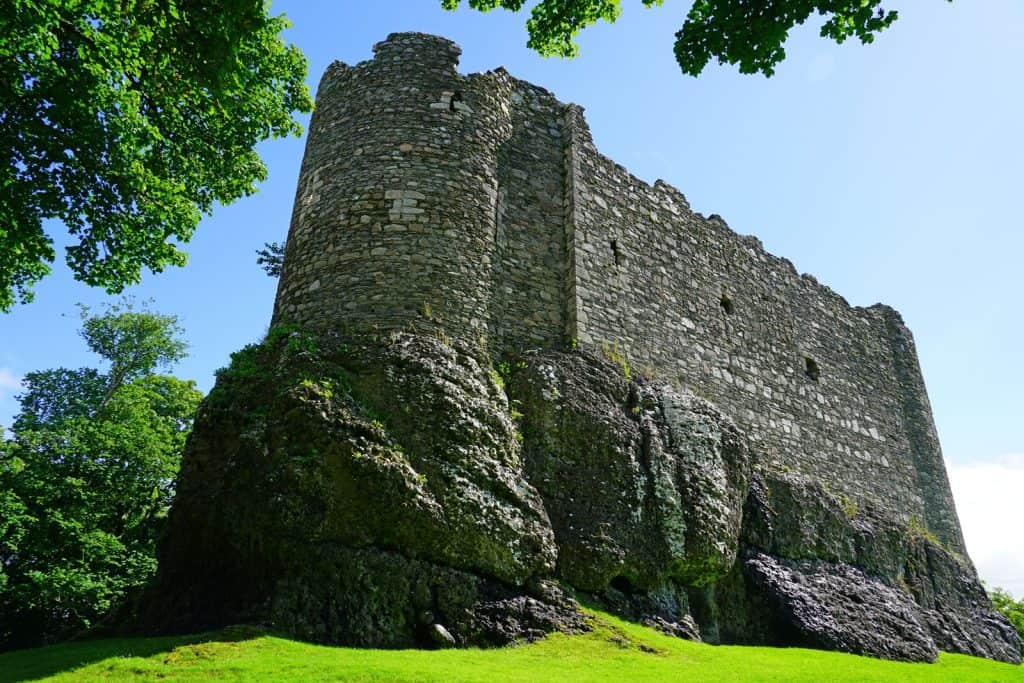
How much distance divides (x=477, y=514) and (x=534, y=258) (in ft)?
17.9

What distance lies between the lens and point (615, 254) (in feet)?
46.2

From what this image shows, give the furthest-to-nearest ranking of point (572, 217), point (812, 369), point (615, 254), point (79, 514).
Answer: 1. point (812, 369)
2. point (79, 514)
3. point (615, 254)
4. point (572, 217)

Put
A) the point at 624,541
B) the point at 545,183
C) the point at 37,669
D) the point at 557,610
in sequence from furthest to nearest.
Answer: the point at 545,183 < the point at 624,541 < the point at 557,610 < the point at 37,669

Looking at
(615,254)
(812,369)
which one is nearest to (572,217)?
(615,254)

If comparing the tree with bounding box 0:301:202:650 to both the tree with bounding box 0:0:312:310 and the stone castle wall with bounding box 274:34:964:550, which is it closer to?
the tree with bounding box 0:0:312:310

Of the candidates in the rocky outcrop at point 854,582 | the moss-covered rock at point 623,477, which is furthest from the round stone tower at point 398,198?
the rocky outcrop at point 854,582

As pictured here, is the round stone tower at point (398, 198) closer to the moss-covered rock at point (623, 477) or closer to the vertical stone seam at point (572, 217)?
the vertical stone seam at point (572, 217)

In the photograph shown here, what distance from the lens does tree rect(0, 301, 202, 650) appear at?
1553 cm

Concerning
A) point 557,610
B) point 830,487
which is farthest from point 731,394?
point 557,610

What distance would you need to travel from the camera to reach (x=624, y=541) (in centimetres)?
995

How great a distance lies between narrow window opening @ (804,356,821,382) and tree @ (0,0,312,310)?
13.5m

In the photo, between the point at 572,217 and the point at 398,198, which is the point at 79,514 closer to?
the point at 398,198

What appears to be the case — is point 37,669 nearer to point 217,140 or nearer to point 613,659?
point 613,659

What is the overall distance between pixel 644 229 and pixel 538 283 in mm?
3767
